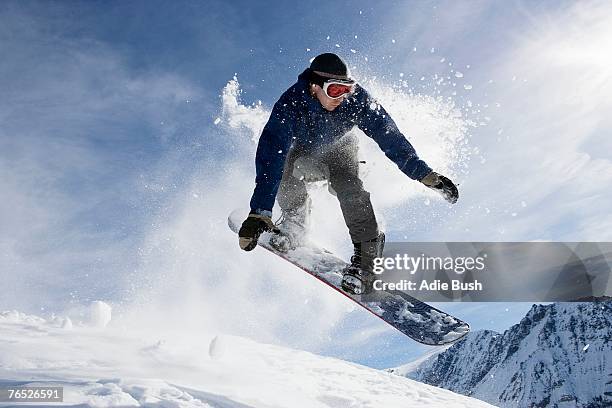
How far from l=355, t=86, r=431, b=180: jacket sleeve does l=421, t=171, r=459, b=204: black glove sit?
0.30 m

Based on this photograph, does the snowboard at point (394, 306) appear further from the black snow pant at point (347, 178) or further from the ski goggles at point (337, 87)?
the ski goggles at point (337, 87)

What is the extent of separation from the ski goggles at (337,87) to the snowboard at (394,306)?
2312 mm

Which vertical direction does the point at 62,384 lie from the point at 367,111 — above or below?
below

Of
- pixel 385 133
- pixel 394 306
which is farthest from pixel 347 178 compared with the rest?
pixel 394 306

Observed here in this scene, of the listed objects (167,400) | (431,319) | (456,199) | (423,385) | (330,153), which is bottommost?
(167,400)

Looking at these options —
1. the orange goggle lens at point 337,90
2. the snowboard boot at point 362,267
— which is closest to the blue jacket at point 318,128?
the orange goggle lens at point 337,90

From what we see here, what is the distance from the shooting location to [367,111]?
657 cm

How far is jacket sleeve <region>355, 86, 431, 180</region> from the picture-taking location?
6.54 m

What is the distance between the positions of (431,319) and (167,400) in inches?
157

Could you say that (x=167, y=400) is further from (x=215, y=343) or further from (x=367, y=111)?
(x=367, y=111)

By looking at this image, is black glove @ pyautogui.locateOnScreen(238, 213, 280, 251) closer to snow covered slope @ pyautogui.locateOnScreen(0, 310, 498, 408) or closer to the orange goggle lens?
snow covered slope @ pyautogui.locateOnScreen(0, 310, 498, 408)

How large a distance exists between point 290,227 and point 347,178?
1185 millimetres

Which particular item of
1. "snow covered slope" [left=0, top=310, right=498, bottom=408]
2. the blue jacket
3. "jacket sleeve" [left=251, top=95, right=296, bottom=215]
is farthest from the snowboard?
"jacket sleeve" [left=251, top=95, right=296, bottom=215]

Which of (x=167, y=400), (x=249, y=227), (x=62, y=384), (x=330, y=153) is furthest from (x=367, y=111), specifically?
(x=62, y=384)
